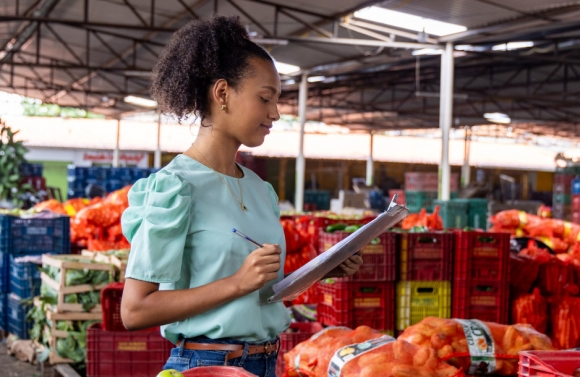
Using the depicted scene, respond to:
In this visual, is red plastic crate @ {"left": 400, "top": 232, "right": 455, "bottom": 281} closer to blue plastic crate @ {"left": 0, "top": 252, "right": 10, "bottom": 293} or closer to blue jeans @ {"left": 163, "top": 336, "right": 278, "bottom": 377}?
blue jeans @ {"left": 163, "top": 336, "right": 278, "bottom": 377}

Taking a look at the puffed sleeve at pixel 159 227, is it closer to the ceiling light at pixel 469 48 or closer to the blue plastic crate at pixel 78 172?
the ceiling light at pixel 469 48

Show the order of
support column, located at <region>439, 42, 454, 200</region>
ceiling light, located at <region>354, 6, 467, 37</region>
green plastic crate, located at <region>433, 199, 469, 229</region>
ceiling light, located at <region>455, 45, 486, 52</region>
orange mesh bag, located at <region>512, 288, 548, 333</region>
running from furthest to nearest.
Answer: ceiling light, located at <region>455, 45, 486, 52</region>
support column, located at <region>439, 42, 454, 200</region>
green plastic crate, located at <region>433, 199, 469, 229</region>
ceiling light, located at <region>354, 6, 467, 37</region>
orange mesh bag, located at <region>512, 288, 548, 333</region>

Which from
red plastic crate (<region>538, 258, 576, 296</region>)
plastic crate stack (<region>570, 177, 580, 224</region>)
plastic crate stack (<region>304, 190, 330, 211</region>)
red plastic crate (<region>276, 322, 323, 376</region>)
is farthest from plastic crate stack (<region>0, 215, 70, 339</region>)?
plastic crate stack (<region>304, 190, 330, 211</region>)

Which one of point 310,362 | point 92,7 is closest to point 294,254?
point 310,362

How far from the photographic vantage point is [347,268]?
71.7 inches

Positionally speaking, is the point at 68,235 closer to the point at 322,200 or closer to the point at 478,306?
the point at 478,306

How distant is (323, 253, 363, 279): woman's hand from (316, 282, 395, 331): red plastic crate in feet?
8.92

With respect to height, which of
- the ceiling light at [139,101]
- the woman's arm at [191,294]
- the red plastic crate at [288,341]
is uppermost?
the ceiling light at [139,101]

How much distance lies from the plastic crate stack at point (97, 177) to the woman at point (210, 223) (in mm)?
14470

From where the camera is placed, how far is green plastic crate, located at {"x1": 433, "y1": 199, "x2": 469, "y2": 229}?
10.2m

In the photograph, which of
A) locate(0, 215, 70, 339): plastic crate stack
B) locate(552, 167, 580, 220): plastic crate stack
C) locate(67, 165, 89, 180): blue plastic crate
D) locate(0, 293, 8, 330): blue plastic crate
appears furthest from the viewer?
locate(67, 165, 89, 180): blue plastic crate

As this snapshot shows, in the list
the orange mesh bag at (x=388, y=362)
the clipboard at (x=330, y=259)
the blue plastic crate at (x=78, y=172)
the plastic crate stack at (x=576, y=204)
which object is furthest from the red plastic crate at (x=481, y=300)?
the blue plastic crate at (x=78, y=172)

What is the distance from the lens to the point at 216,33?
5.42 feet

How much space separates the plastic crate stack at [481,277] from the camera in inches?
195
